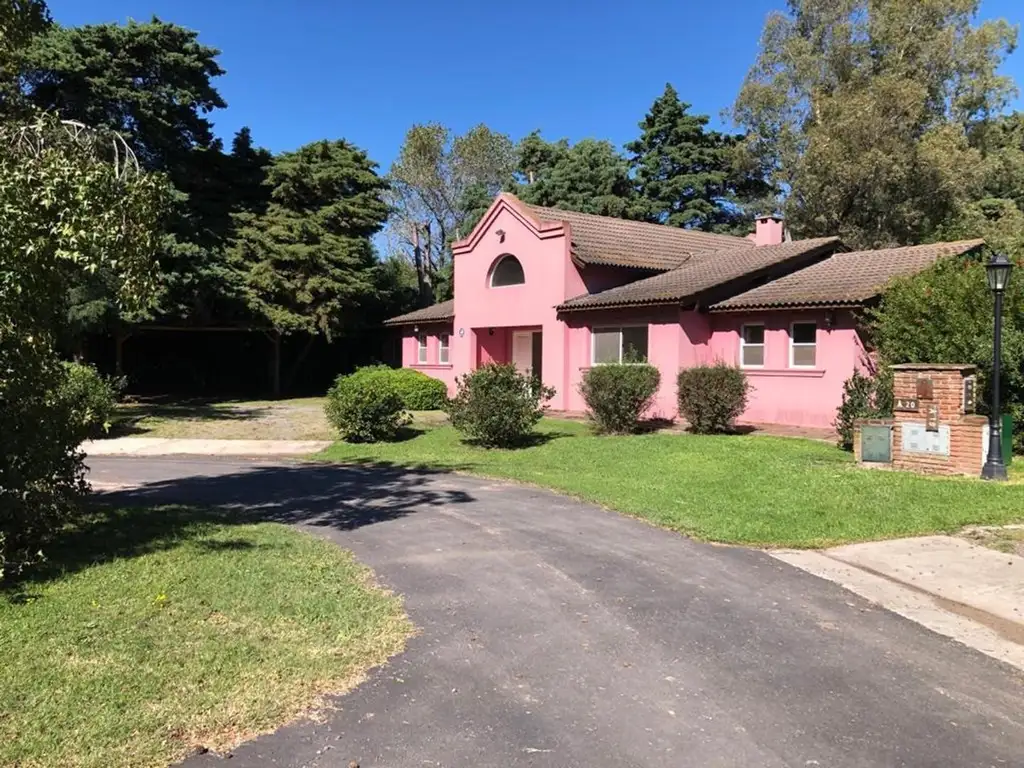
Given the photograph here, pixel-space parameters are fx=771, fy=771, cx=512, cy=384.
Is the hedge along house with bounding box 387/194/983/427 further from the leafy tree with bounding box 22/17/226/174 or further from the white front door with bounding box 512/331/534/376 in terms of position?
the leafy tree with bounding box 22/17/226/174

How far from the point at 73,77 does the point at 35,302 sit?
2146cm

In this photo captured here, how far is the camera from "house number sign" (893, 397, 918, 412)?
1109 cm

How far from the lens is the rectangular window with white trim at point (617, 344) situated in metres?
20.5

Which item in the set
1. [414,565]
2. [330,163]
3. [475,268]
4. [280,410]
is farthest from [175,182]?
[414,565]

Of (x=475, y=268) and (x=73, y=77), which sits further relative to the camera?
(x=475, y=268)

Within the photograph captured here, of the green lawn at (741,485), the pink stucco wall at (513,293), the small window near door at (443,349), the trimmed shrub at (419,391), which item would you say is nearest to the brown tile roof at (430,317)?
the small window near door at (443,349)

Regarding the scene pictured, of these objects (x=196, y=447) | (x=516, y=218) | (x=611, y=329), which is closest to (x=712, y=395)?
(x=611, y=329)

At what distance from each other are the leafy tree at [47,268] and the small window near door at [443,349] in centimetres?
2114

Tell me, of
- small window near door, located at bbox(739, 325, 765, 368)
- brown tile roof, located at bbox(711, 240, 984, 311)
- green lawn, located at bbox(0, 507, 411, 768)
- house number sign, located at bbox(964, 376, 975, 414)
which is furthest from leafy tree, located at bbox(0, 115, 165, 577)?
small window near door, located at bbox(739, 325, 765, 368)

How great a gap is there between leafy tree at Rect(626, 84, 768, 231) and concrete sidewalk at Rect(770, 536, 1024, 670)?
34.0 metres

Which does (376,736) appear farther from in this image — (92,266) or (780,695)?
(92,266)

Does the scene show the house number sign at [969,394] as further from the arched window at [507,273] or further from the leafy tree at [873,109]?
the leafy tree at [873,109]

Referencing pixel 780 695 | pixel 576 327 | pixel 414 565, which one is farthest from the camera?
pixel 576 327

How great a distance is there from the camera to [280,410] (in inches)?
966
